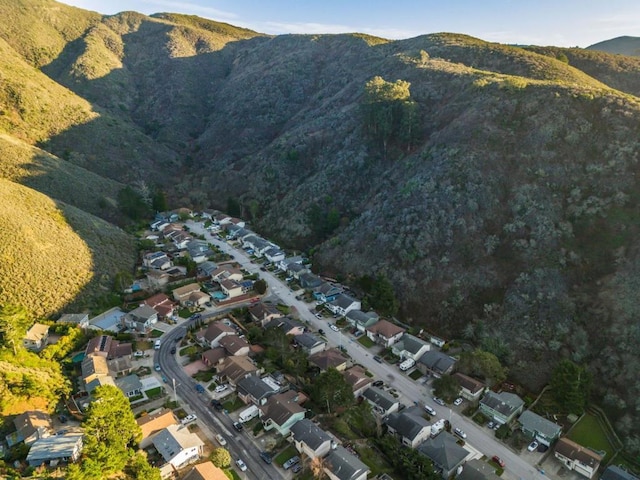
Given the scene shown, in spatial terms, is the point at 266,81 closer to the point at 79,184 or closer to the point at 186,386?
the point at 79,184

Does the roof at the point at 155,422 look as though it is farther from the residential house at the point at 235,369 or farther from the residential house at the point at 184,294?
the residential house at the point at 184,294

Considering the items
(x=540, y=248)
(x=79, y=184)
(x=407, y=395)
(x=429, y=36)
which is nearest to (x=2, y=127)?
(x=79, y=184)

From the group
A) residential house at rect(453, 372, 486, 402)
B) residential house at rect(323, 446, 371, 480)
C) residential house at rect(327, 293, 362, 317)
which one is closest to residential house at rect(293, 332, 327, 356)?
residential house at rect(327, 293, 362, 317)

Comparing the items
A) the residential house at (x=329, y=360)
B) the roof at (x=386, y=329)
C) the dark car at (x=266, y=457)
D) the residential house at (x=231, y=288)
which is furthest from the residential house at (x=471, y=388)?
the residential house at (x=231, y=288)

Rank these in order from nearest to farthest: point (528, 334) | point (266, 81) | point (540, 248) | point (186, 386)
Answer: point (186, 386) < point (528, 334) < point (540, 248) < point (266, 81)

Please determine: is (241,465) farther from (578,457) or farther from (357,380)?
(578,457)

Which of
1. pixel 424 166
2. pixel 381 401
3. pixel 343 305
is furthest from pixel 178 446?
pixel 424 166
